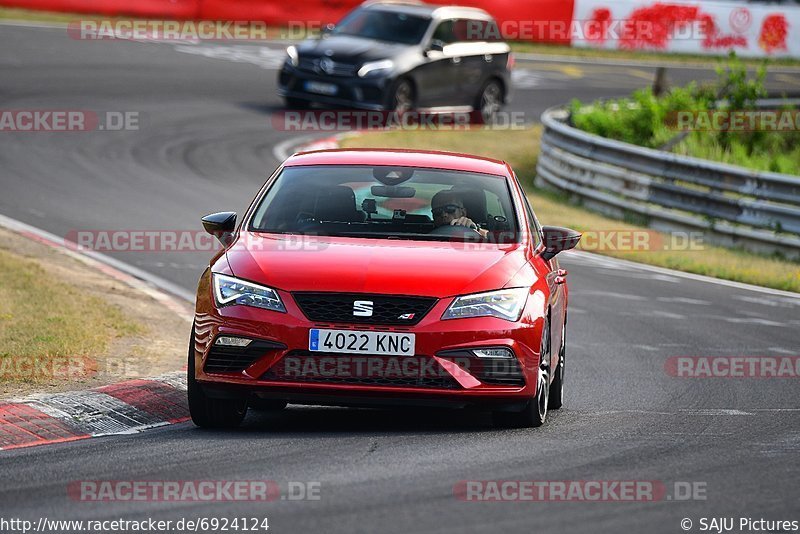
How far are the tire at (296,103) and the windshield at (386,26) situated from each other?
138cm

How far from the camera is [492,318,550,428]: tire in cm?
793

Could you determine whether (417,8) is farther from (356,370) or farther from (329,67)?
(356,370)

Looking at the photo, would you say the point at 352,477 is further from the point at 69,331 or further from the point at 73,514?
the point at 69,331

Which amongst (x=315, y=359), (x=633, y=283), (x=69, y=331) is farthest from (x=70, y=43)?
(x=315, y=359)

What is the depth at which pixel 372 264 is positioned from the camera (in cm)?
774

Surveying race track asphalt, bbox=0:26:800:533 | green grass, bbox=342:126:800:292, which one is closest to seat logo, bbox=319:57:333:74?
green grass, bbox=342:126:800:292

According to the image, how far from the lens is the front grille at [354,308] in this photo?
7441 millimetres

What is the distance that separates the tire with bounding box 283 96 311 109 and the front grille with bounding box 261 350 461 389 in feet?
57.6

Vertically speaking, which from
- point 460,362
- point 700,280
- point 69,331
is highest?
point 460,362

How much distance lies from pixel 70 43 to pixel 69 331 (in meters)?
19.9

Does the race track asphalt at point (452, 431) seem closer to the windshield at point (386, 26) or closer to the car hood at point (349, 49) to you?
the car hood at point (349, 49)

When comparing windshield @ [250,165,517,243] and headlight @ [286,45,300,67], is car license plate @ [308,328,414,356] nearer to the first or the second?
windshield @ [250,165,517,243]

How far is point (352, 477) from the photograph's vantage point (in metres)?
6.52

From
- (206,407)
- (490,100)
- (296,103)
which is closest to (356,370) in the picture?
(206,407)
